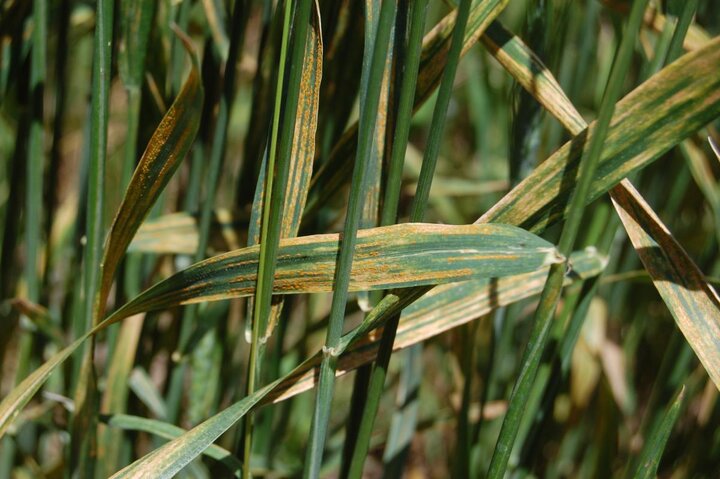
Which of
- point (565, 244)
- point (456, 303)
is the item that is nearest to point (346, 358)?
point (456, 303)

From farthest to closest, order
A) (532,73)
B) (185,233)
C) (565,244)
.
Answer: (185,233), (532,73), (565,244)

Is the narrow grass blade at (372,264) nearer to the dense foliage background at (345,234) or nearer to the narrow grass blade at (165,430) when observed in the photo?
the dense foliage background at (345,234)

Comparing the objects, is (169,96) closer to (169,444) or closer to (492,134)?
(169,444)

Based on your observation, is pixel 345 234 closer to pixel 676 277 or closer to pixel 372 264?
pixel 372 264

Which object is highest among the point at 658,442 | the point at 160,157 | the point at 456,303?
the point at 160,157

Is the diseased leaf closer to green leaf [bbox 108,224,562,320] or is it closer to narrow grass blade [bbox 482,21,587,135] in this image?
green leaf [bbox 108,224,562,320]

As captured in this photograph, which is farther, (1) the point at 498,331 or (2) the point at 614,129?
(1) the point at 498,331

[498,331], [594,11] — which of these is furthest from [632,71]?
[498,331]
